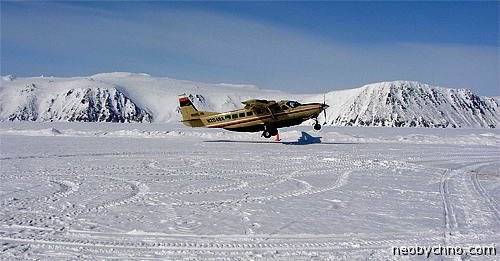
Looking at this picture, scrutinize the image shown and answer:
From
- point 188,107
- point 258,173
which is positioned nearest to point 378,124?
point 188,107

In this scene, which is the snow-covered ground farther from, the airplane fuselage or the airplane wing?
the airplane fuselage

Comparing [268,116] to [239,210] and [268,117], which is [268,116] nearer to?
[268,117]

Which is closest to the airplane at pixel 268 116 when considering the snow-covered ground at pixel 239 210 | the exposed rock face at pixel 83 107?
the snow-covered ground at pixel 239 210

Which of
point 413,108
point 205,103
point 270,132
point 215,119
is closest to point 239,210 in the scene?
point 270,132

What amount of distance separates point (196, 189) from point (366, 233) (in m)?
5.30

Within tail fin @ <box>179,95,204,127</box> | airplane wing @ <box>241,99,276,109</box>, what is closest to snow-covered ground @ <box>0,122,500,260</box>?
airplane wing @ <box>241,99,276,109</box>

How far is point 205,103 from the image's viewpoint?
168m

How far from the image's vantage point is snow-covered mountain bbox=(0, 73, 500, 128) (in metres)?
156

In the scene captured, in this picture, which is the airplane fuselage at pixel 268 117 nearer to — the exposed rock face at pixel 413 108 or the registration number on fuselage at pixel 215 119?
the registration number on fuselage at pixel 215 119

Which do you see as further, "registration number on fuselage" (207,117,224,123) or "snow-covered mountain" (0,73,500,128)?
"snow-covered mountain" (0,73,500,128)

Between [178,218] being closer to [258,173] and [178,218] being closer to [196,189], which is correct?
[196,189]

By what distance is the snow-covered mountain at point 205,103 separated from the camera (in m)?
156

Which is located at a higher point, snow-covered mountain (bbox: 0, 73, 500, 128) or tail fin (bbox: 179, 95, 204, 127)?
snow-covered mountain (bbox: 0, 73, 500, 128)

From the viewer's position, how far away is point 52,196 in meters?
8.91
